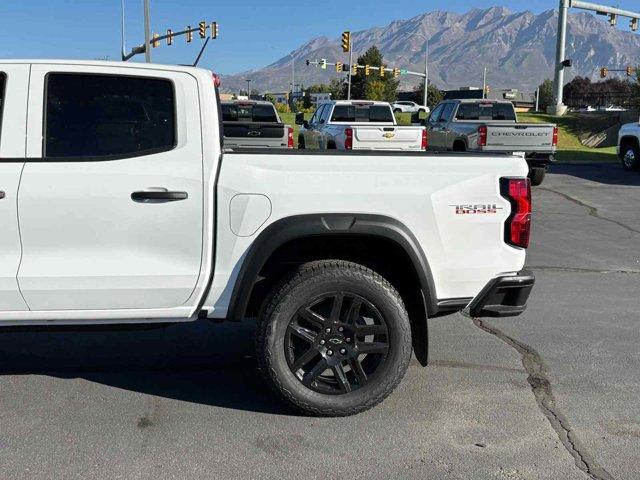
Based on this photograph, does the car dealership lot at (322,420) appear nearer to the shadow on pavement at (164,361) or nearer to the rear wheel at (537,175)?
the shadow on pavement at (164,361)

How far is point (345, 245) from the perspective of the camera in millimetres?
4098

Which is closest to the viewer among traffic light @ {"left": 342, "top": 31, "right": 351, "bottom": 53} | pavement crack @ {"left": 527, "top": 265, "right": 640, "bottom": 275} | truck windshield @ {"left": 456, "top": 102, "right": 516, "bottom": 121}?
pavement crack @ {"left": 527, "top": 265, "right": 640, "bottom": 275}

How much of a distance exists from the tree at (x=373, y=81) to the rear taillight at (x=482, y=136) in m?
47.6

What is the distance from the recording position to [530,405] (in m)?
4.19

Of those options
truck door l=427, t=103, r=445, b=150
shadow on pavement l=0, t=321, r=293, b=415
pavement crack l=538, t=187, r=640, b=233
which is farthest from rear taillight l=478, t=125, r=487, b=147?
shadow on pavement l=0, t=321, r=293, b=415

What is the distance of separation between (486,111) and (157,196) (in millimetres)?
15355

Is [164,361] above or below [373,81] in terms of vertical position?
below

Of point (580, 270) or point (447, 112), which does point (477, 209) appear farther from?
point (447, 112)

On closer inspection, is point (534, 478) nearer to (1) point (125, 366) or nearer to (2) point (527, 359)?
(2) point (527, 359)

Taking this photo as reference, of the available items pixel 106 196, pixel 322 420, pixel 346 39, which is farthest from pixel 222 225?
pixel 346 39

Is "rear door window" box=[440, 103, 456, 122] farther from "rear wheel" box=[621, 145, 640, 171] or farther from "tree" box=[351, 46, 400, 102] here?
"tree" box=[351, 46, 400, 102]

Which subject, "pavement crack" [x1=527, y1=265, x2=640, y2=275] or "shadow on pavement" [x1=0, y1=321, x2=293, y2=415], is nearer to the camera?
"shadow on pavement" [x1=0, y1=321, x2=293, y2=415]

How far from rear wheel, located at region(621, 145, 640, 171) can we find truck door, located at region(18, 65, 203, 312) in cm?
1759

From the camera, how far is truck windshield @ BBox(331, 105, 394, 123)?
55.4 feet
